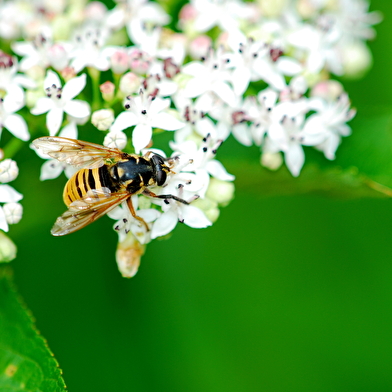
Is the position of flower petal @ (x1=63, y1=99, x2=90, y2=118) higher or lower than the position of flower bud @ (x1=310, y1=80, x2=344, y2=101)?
lower

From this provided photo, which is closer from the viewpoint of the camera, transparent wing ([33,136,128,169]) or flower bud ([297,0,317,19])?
transparent wing ([33,136,128,169])

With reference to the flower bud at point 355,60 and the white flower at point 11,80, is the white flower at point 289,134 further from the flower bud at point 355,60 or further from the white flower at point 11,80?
the white flower at point 11,80

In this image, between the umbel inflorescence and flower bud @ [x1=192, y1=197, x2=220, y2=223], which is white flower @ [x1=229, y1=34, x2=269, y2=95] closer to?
the umbel inflorescence

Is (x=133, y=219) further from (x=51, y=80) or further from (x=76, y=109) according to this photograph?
(x=51, y=80)

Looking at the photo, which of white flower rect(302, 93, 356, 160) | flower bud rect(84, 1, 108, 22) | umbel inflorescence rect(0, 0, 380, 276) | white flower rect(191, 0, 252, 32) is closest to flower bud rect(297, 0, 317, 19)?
umbel inflorescence rect(0, 0, 380, 276)

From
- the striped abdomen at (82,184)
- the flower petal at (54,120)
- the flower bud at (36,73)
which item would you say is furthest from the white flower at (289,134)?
the flower bud at (36,73)

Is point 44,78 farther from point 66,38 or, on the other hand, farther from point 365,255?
point 365,255
